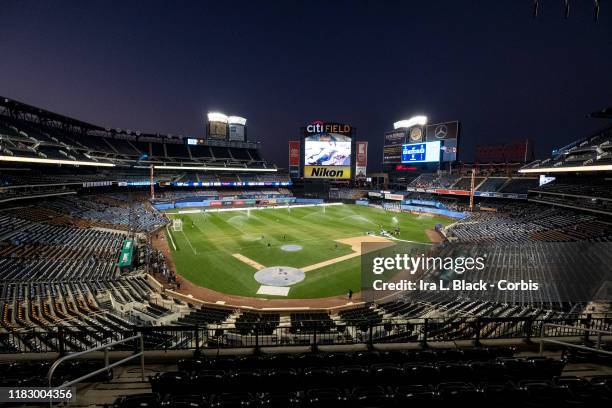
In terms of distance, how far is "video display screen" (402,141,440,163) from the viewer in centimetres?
8125

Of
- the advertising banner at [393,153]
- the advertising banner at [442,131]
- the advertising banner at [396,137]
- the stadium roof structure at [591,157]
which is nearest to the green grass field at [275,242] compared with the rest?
the stadium roof structure at [591,157]

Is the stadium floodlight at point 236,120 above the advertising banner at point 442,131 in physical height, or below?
above

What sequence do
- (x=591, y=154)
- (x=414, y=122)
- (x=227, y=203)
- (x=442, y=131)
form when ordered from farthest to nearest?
(x=414, y=122) → (x=442, y=131) → (x=227, y=203) → (x=591, y=154)

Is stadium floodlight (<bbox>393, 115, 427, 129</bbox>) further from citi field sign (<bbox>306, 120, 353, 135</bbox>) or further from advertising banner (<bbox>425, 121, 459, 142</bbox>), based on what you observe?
citi field sign (<bbox>306, 120, 353, 135</bbox>)

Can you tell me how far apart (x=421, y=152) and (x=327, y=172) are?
2744cm

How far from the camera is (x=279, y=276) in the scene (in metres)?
27.0

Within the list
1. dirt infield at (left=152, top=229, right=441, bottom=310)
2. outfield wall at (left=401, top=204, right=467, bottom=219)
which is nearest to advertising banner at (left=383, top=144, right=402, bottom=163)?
outfield wall at (left=401, top=204, right=467, bottom=219)

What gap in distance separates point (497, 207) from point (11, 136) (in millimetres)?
84971

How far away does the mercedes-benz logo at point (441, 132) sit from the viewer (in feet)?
259

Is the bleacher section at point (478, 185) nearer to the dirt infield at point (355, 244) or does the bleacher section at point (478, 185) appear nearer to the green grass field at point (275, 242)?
the green grass field at point (275, 242)

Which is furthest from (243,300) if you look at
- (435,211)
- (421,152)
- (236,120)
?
(236,120)

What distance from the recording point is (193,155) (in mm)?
97188

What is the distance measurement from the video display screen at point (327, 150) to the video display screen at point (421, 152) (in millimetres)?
17685

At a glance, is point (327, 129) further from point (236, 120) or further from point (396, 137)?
point (236, 120)
